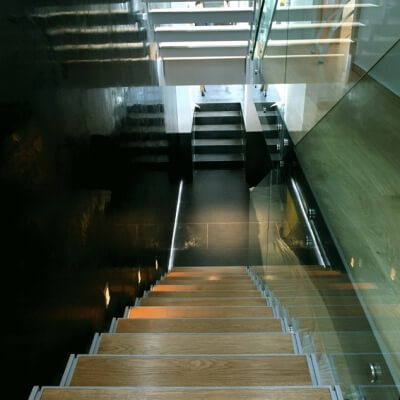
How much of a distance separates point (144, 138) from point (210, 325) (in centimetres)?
240

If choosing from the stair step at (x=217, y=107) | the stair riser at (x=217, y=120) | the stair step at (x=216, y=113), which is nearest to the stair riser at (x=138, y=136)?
the stair riser at (x=217, y=120)

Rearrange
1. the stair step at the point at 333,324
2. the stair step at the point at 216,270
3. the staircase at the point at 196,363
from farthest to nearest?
the stair step at the point at 216,270 → the staircase at the point at 196,363 → the stair step at the point at 333,324

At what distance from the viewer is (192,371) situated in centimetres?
174

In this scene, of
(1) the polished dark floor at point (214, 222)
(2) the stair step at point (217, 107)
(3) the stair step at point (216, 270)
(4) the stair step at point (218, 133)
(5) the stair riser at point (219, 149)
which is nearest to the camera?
(3) the stair step at point (216, 270)

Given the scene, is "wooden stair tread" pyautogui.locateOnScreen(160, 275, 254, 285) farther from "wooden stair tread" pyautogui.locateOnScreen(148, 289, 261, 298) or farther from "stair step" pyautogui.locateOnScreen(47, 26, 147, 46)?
"stair step" pyautogui.locateOnScreen(47, 26, 147, 46)

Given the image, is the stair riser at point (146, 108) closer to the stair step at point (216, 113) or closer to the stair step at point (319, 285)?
the stair step at point (319, 285)

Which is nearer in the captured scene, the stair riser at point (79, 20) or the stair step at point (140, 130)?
the stair riser at point (79, 20)

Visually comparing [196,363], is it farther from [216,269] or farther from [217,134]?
[217,134]

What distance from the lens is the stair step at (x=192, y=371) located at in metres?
1.70

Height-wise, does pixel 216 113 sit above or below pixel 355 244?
above

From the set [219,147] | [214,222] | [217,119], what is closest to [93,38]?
[214,222]

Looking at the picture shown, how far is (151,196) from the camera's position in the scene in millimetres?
4539

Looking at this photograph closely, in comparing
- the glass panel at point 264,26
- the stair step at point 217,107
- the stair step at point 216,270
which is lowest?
the stair step at point 216,270

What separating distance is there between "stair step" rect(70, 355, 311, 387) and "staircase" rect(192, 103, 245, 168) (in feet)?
23.5
